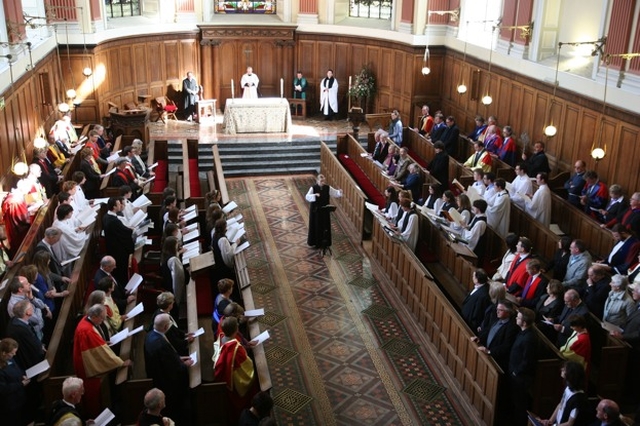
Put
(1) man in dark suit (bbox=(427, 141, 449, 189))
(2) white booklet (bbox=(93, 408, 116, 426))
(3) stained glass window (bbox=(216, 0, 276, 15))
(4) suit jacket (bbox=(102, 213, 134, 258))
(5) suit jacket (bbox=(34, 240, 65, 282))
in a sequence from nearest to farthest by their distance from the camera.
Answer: (2) white booklet (bbox=(93, 408, 116, 426)), (5) suit jacket (bbox=(34, 240, 65, 282)), (4) suit jacket (bbox=(102, 213, 134, 258)), (1) man in dark suit (bbox=(427, 141, 449, 189)), (3) stained glass window (bbox=(216, 0, 276, 15))

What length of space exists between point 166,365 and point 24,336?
5.25ft

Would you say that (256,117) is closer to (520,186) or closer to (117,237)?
(520,186)

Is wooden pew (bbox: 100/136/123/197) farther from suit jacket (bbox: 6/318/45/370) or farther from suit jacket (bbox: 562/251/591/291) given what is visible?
suit jacket (bbox: 562/251/591/291)

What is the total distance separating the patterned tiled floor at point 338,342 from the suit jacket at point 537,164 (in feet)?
12.6

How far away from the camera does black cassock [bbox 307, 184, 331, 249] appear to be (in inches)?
511

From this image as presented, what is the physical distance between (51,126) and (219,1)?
8341 millimetres

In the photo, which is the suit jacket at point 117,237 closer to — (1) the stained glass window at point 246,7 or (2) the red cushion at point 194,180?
(2) the red cushion at point 194,180

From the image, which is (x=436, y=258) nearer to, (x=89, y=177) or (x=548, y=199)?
(x=548, y=199)

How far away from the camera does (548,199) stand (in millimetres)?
12188

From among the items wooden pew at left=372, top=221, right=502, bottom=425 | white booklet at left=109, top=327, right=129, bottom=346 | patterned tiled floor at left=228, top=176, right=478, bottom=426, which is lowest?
patterned tiled floor at left=228, top=176, right=478, bottom=426

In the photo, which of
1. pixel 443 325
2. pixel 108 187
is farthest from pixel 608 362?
pixel 108 187

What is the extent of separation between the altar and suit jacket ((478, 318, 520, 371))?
518 inches

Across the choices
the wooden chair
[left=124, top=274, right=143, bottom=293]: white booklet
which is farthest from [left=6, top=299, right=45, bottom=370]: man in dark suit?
the wooden chair

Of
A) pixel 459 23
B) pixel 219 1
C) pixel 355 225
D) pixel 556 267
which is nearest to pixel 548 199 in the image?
pixel 556 267
